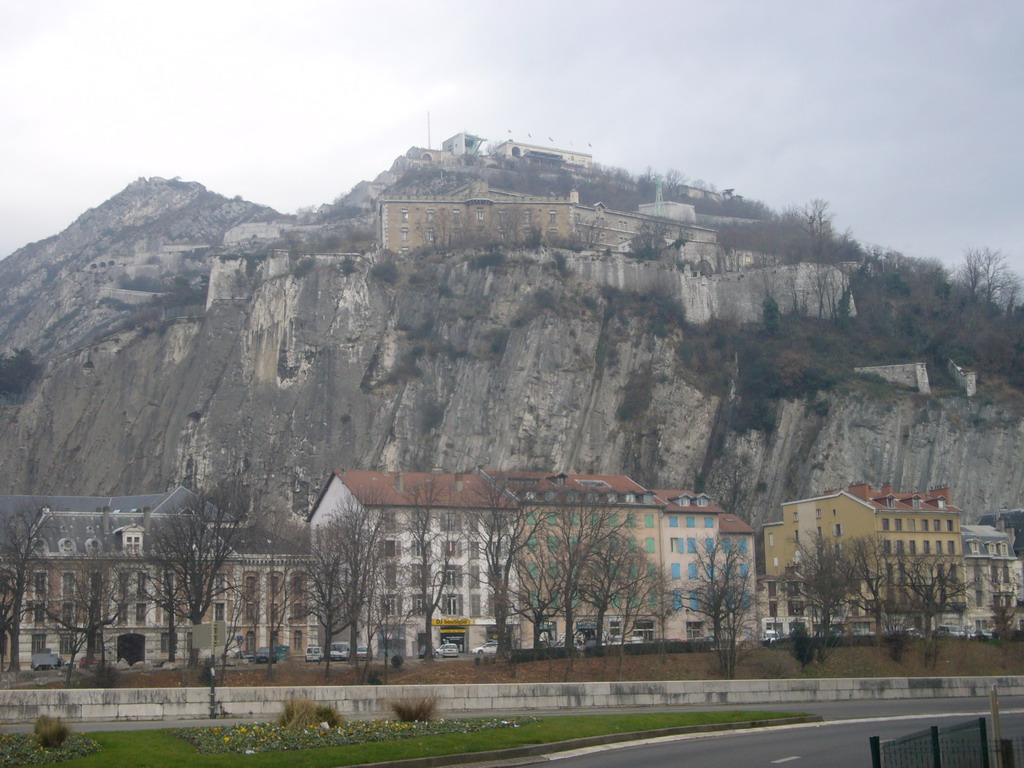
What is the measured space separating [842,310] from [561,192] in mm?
58523

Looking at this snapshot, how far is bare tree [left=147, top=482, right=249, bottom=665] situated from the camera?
164ft

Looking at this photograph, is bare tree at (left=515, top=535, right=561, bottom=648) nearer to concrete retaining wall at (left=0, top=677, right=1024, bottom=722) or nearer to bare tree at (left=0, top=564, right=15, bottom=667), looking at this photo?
concrete retaining wall at (left=0, top=677, right=1024, bottom=722)

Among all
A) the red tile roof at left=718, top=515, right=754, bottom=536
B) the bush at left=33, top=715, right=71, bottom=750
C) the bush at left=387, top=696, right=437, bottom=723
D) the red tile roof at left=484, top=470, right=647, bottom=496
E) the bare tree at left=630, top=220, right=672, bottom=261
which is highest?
the bare tree at left=630, top=220, right=672, bottom=261

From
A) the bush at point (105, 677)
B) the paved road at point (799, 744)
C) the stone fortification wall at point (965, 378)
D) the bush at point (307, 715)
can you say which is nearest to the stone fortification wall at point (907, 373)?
the stone fortification wall at point (965, 378)

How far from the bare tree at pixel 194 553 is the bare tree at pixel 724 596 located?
72.3 feet

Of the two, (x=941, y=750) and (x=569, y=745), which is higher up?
(x=941, y=750)

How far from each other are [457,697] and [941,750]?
57.5 feet

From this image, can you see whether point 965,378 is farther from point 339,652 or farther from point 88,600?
point 88,600

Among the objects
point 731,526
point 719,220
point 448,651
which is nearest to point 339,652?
point 448,651

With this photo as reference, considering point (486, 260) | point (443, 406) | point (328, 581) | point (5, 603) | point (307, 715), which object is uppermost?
point (486, 260)

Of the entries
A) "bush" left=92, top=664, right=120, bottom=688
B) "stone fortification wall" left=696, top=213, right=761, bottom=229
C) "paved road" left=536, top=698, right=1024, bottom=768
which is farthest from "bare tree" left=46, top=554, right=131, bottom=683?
"stone fortification wall" left=696, top=213, right=761, bottom=229

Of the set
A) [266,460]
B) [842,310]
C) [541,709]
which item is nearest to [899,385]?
[842,310]

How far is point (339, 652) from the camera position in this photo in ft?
181

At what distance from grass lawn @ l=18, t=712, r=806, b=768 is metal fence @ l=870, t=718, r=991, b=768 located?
8905 millimetres
